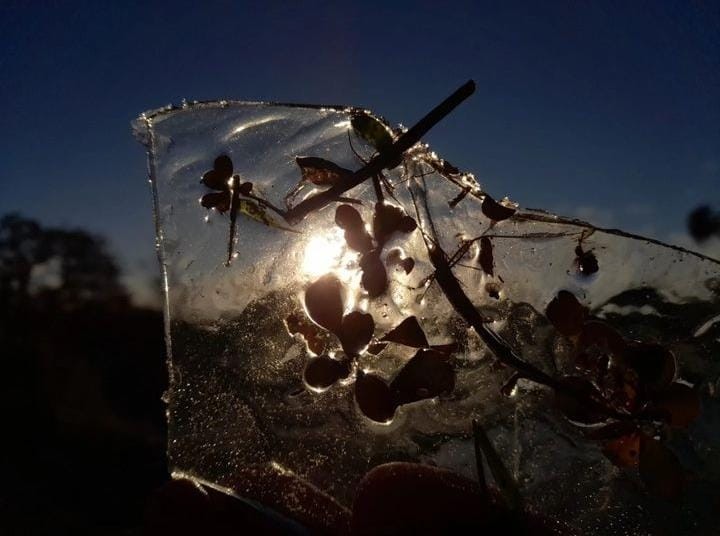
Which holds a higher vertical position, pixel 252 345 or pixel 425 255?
pixel 425 255

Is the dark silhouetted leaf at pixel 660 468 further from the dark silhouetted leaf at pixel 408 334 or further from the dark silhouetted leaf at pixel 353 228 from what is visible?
the dark silhouetted leaf at pixel 353 228

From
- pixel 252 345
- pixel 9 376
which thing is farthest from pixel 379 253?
pixel 9 376

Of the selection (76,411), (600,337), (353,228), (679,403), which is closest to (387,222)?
(353,228)

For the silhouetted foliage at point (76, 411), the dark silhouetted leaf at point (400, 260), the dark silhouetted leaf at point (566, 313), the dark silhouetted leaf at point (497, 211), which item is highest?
the dark silhouetted leaf at point (497, 211)

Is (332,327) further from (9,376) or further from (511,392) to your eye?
(9,376)

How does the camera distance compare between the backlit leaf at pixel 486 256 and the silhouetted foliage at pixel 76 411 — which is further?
the silhouetted foliage at pixel 76 411

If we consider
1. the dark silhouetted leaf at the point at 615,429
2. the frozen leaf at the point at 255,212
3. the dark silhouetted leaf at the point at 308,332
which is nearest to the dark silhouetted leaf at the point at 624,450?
the dark silhouetted leaf at the point at 615,429

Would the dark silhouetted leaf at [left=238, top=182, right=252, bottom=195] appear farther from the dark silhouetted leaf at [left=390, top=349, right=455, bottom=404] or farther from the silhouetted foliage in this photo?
the silhouetted foliage
